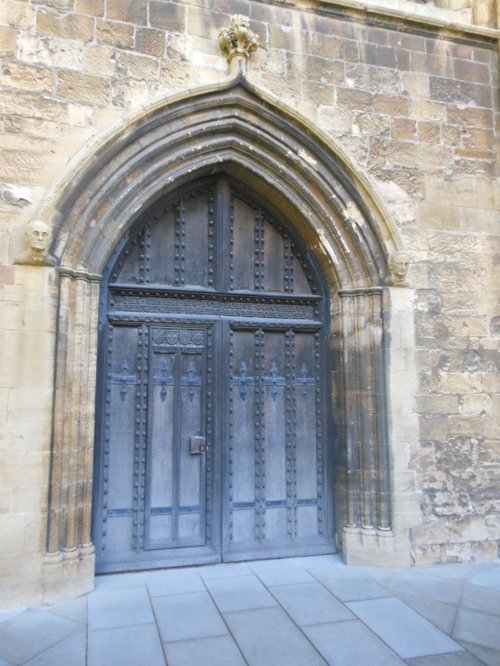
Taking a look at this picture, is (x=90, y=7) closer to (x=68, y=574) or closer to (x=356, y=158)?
(x=356, y=158)

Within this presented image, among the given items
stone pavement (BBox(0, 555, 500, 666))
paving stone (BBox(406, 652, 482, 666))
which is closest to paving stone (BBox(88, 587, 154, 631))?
stone pavement (BBox(0, 555, 500, 666))

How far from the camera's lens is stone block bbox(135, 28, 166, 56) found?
3.98 m

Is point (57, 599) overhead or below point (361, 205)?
below

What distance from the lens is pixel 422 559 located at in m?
4.05

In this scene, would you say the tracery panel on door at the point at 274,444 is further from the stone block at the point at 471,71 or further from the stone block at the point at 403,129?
the stone block at the point at 471,71

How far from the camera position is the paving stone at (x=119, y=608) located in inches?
120

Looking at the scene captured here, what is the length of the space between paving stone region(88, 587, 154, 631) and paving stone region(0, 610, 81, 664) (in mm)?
155

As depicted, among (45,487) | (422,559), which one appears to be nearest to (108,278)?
(45,487)

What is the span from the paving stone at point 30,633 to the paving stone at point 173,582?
65 cm

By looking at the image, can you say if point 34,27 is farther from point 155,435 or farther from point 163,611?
point 163,611

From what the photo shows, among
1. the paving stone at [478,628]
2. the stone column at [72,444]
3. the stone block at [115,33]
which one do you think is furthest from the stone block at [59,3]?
the paving stone at [478,628]

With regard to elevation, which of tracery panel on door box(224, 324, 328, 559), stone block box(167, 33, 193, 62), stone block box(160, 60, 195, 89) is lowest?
tracery panel on door box(224, 324, 328, 559)

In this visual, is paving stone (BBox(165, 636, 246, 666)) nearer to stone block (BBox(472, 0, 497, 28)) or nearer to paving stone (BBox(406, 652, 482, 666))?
paving stone (BBox(406, 652, 482, 666))

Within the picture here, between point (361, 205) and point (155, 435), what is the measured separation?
258 cm
